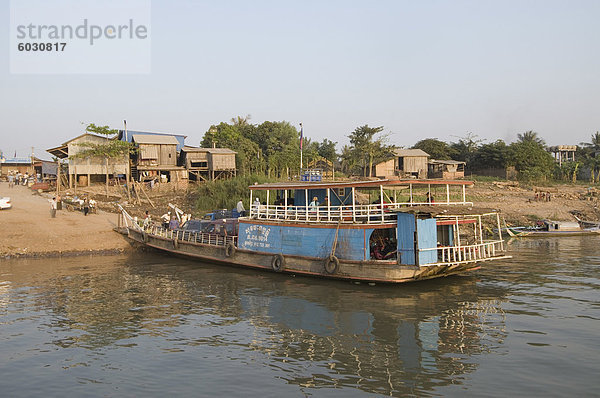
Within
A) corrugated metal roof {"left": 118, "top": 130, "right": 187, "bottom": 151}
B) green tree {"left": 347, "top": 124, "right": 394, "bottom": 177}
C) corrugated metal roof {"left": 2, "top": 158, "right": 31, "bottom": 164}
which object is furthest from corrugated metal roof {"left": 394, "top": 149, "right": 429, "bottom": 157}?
corrugated metal roof {"left": 2, "top": 158, "right": 31, "bottom": 164}

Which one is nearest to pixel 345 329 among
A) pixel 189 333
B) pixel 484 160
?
pixel 189 333

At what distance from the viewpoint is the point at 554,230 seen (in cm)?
3238

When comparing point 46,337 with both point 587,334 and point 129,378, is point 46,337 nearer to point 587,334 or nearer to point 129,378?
point 129,378

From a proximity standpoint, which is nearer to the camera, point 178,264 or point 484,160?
point 178,264

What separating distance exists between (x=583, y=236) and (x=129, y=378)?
32941 millimetres

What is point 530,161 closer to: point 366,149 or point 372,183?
point 366,149

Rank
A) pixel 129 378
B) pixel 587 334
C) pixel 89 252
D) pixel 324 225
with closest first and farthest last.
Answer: pixel 129 378 → pixel 587 334 → pixel 324 225 → pixel 89 252

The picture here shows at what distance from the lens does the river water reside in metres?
8.85

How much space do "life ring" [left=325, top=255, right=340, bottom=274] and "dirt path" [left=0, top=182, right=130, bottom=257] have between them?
47.3 feet

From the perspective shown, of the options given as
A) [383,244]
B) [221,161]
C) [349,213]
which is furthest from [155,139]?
[383,244]

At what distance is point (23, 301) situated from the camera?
1526 centimetres

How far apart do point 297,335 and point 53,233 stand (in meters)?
19.6

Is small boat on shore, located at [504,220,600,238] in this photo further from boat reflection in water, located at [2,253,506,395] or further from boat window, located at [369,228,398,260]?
boat window, located at [369,228,398,260]

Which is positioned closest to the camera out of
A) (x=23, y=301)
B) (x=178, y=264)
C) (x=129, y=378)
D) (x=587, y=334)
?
(x=129, y=378)
